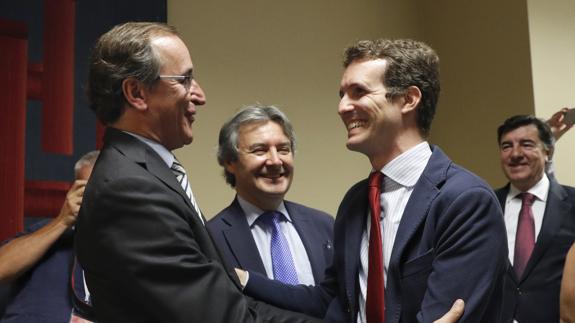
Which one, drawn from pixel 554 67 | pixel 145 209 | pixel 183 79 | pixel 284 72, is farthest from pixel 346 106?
pixel 554 67

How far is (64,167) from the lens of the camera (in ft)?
9.39

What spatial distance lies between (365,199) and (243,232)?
2.33ft

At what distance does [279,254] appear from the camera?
239 cm

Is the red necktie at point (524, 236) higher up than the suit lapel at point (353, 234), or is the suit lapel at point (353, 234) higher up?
→ the suit lapel at point (353, 234)

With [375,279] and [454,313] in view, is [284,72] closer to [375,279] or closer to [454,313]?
[375,279]

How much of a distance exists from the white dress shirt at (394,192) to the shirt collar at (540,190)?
1.78 meters

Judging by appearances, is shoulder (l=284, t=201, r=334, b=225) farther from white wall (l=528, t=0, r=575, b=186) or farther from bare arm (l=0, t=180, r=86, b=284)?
white wall (l=528, t=0, r=575, b=186)

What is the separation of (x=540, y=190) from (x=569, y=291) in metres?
0.92

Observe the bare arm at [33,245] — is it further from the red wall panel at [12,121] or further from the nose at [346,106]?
the nose at [346,106]

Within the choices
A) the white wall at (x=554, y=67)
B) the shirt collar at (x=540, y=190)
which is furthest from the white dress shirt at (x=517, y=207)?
the white wall at (x=554, y=67)

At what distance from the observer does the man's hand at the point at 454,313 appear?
1.40 metres

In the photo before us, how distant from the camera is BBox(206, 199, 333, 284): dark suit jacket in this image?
2.31m

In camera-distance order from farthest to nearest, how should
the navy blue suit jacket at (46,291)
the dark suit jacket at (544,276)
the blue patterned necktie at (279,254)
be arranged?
the dark suit jacket at (544,276), the blue patterned necktie at (279,254), the navy blue suit jacket at (46,291)

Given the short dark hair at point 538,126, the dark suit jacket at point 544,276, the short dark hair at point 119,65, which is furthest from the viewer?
the short dark hair at point 538,126
